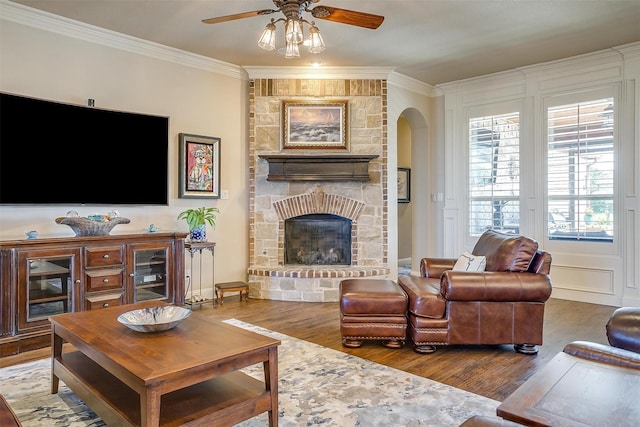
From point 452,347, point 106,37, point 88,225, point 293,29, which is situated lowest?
point 452,347

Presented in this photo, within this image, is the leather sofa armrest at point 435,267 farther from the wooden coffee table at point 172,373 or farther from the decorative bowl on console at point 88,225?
the decorative bowl on console at point 88,225

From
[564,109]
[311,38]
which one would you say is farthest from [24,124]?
[564,109]

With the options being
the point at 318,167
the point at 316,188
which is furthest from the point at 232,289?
the point at 318,167

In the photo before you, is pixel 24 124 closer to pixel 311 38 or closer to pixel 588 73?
pixel 311 38

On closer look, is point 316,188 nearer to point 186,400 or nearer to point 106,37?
point 106,37

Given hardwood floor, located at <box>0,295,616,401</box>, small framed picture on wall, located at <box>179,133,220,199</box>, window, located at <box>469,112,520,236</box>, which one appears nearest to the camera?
hardwood floor, located at <box>0,295,616,401</box>

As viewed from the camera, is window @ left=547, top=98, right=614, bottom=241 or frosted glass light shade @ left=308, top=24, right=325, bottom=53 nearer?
frosted glass light shade @ left=308, top=24, right=325, bottom=53

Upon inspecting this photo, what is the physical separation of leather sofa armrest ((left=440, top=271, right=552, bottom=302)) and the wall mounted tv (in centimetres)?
309

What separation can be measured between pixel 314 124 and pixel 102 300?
3118mm

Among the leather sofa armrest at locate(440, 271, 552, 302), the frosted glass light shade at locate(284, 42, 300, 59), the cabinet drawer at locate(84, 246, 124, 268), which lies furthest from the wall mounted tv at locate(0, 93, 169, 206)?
the leather sofa armrest at locate(440, 271, 552, 302)

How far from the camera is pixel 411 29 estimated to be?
13.6 feet

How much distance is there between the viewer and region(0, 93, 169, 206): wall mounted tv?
345cm

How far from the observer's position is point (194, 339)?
202cm

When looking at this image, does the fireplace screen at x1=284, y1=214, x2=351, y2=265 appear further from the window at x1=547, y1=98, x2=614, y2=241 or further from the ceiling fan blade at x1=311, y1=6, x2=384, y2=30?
the ceiling fan blade at x1=311, y1=6, x2=384, y2=30
